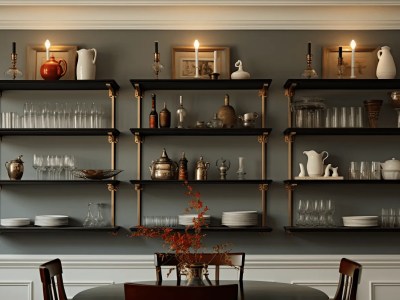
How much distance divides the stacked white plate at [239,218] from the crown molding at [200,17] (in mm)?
1434

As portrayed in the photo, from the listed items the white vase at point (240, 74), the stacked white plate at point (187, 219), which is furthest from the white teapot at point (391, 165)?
the stacked white plate at point (187, 219)

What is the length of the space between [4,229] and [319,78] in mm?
2628

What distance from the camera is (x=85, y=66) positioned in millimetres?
5531

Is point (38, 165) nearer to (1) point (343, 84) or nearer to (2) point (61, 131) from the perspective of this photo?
(2) point (61, 131)

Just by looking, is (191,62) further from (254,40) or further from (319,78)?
(319,78)

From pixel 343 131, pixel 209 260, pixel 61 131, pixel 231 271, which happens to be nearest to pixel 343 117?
pixel 343 131

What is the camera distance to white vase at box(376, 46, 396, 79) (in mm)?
5516

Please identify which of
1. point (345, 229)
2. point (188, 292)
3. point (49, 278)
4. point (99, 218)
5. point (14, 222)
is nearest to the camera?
point (188, 292)

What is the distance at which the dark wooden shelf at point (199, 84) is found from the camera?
5449 mm

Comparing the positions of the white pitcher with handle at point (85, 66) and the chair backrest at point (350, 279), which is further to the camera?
the white pitcher with handle at point (85, 66)

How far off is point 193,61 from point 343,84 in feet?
3.77

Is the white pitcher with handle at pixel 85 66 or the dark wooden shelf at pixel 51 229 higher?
the white pitcher with handle at pixel 85 66

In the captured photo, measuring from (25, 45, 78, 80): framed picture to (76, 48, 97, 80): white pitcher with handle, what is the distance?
12 cm

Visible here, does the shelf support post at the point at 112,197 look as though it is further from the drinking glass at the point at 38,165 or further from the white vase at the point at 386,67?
the white vase at the point at 386,67
